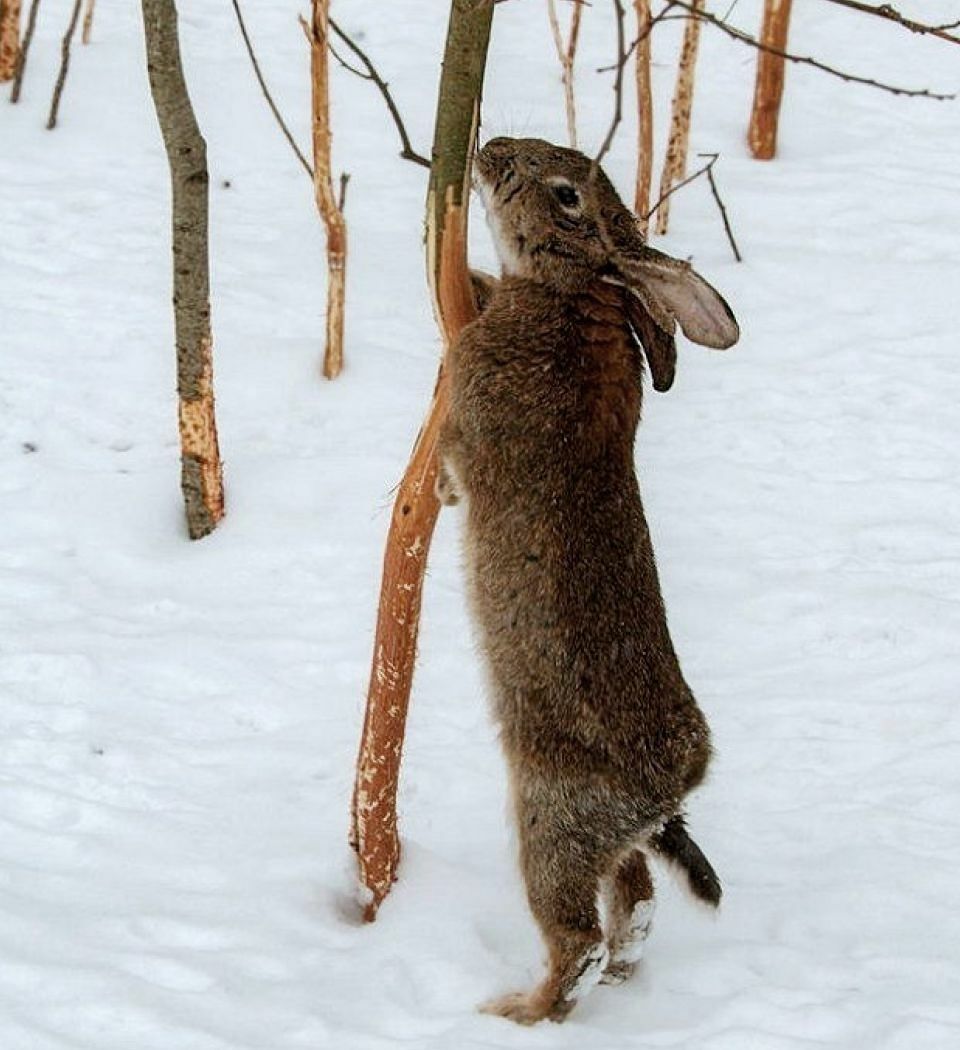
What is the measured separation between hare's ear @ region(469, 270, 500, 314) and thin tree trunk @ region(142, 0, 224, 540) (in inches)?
71.0

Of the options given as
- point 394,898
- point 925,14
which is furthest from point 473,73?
point 925,14

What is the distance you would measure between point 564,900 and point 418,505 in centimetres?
98

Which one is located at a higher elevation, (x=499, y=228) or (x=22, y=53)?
(x=499, y=228)

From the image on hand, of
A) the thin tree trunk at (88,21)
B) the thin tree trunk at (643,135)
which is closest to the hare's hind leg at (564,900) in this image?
the thin tree trunk at (643,135)

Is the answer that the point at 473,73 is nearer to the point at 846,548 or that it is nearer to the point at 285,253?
the point at 846,548

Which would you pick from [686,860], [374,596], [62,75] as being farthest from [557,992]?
[62,75]

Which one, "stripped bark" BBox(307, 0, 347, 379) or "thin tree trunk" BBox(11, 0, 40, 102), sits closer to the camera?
"stripped bark" BBox(307, 0, 347, 379)

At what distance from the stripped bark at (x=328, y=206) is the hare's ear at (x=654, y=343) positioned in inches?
106

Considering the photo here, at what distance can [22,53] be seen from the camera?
773 centimetres

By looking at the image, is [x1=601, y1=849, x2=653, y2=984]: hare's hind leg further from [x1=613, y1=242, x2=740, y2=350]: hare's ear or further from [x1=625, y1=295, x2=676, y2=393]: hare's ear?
[x1=613, y1=242, x2=740, y2=350]: hare's ear

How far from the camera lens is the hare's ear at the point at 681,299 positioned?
10.7 feet

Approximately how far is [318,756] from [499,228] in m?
1.75

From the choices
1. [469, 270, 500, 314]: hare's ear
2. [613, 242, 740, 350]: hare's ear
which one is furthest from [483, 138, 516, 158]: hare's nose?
[613, 242, 740, 350]: hare's ear

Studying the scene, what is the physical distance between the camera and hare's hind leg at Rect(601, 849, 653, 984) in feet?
12.3
